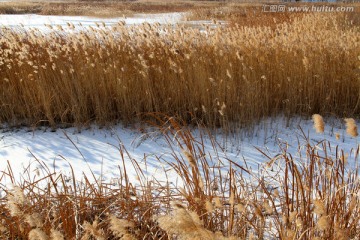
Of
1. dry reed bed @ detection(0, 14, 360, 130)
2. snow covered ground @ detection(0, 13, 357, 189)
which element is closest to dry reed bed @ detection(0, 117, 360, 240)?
snow covered ground @ detection(0, 13, 357, 189)

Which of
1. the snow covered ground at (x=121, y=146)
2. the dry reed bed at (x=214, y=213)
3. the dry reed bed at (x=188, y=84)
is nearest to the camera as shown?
the dry reed bed at (x=214, y=213)

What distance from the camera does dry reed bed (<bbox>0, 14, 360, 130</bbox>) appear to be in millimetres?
2926

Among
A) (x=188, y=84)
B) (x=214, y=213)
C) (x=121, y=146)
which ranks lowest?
(x=121, y=146)

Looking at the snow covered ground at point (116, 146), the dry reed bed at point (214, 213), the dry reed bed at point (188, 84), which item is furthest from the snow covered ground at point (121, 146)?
the dry reed bed at point (214, 213)

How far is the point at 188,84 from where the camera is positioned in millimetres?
3006

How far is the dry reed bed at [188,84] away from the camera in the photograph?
293 centimetres

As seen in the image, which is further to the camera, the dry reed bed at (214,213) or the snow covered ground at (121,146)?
the snow covered ground at (121,146)

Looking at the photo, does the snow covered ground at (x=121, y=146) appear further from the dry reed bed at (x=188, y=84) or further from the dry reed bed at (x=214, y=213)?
the dry reed bed at (x=214, y=213)

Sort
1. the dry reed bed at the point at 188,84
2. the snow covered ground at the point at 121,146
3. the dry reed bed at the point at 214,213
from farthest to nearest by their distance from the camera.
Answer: the dry reed bed at the point at 188,84 < the snow covered ground at the point at 121,146 < the dry reed bed at the point at 214,213

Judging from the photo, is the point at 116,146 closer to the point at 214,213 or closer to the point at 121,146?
the point at 121,146

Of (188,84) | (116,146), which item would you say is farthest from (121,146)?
(188,84)

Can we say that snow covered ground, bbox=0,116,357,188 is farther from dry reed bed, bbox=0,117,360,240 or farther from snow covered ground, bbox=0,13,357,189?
dry reed bed, bbox=0,117,360,240

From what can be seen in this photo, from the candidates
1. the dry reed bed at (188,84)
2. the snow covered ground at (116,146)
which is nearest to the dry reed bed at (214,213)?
the snow covered ground at (116,146)

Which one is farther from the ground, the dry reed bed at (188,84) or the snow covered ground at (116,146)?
the dry reed bed at (188,84)
